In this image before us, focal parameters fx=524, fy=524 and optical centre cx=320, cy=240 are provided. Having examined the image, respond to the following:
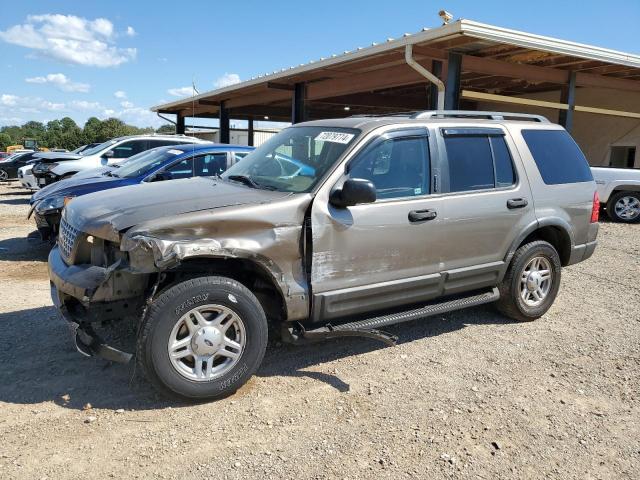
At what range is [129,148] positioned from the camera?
1383cm

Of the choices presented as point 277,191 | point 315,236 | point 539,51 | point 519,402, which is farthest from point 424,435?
point 539,51

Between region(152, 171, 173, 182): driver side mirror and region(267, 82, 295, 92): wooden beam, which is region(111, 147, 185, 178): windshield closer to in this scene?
region(152, 171, 173, 182): driver side mirror

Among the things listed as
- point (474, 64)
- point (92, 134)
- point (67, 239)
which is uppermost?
point (92, 134)

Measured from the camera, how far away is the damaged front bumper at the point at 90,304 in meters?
3.39

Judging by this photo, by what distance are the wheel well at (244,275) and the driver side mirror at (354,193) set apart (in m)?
0.74

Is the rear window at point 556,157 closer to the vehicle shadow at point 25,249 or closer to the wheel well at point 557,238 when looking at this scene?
the wheel well at point 557,238

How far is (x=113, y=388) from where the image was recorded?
368cm

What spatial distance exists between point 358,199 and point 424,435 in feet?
5.29

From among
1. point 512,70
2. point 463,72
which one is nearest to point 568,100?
point 512,70

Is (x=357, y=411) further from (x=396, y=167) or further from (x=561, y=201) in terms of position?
(x=561, y=201)

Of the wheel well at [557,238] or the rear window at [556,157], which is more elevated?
the rear window at [556,157]

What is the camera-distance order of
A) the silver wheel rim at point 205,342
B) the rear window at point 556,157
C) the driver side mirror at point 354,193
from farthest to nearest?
the rear window at point 556,157, the driver side mirror at point 354,193, the silver wheel rim at point 205,342

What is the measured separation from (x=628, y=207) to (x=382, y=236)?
10482 millimetres

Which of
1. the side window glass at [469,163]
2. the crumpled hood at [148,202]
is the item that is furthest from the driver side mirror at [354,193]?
the side window glass at [469,163]
